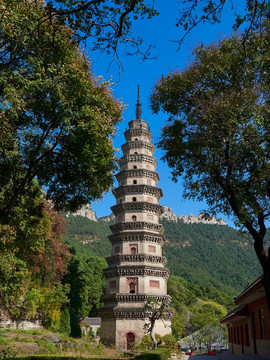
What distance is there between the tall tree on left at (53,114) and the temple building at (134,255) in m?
20.9

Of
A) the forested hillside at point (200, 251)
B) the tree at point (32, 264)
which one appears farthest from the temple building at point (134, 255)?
the forested hillside at point (200, 251)

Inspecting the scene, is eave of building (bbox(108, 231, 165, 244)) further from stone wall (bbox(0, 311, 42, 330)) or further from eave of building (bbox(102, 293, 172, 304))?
stone wall (bbox(0, 311, 42, 330))

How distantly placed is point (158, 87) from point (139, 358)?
12007mm

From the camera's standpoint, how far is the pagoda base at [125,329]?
30172mm

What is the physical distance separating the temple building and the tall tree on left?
68.7ft

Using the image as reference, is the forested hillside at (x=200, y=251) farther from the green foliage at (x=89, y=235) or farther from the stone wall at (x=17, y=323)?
the stone wall at (x=17, y=323)

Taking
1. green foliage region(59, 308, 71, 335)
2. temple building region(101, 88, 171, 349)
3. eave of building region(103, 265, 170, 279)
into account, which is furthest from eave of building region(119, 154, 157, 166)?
green foliage region(59, 308, 71, 335)

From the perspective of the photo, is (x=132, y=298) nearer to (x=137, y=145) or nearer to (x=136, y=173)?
(x=136, y=173)

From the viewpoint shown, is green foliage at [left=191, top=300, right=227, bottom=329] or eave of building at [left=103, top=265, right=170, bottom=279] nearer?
Answer: eave of building at [left=103, top=265, right=170, bottom=279]

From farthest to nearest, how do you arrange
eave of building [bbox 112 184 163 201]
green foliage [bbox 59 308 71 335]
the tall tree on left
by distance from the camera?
eave of building [bbox 112 184 163 201] → green foliage [bbox 59 308 71 335] → the tall tree on left

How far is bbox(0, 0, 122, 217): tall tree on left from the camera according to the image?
9273 millimetres

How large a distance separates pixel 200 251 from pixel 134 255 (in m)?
110

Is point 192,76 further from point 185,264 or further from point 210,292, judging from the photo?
point 185,264

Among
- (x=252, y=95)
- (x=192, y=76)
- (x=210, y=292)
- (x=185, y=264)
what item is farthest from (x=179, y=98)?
(x=185, y=264)
